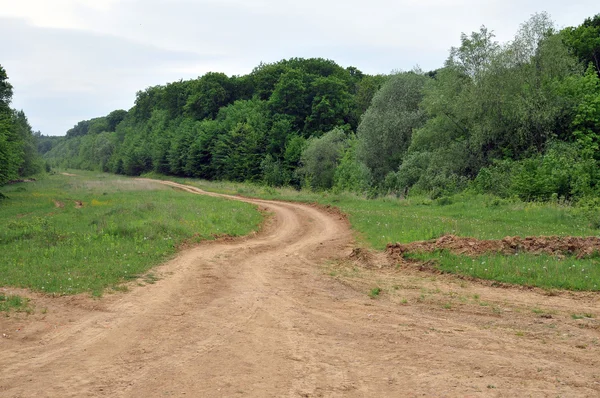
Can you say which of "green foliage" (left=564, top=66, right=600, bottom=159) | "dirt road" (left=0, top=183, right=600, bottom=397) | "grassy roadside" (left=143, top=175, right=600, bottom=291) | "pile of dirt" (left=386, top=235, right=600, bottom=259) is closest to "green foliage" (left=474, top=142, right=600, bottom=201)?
"green foliage" (left=564, top=66, right=600, bottom=159)

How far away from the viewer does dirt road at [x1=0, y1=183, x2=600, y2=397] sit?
240 inches

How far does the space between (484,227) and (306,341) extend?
43.0 ft

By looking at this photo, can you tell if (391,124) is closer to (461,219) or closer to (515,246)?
(461,219)

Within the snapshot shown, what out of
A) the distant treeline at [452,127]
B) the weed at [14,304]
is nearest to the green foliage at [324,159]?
the distant treeline at [452,127]

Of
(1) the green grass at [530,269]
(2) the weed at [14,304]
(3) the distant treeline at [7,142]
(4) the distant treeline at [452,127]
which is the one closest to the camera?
(2) the weed at [14,304]

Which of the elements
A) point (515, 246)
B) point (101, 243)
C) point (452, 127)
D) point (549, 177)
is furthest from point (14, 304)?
point (452, 127)

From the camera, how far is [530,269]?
11.6m

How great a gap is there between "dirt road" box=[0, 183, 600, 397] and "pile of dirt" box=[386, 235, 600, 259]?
1925 millimetres

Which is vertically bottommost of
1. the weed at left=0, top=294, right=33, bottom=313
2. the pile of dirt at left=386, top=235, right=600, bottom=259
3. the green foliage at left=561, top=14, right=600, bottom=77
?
the weed at left=0, top=294, right=33, bottom=313

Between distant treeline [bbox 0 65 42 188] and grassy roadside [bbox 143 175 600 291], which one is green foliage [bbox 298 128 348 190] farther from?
distant treeline [bbox 0 65 42 188]

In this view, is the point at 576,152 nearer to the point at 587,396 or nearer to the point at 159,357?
the point at 587,396

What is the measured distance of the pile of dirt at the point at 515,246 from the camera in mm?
12883

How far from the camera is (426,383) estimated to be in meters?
6.06

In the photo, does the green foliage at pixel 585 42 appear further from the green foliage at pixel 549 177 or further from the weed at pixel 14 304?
the weed at pixel 14 304
